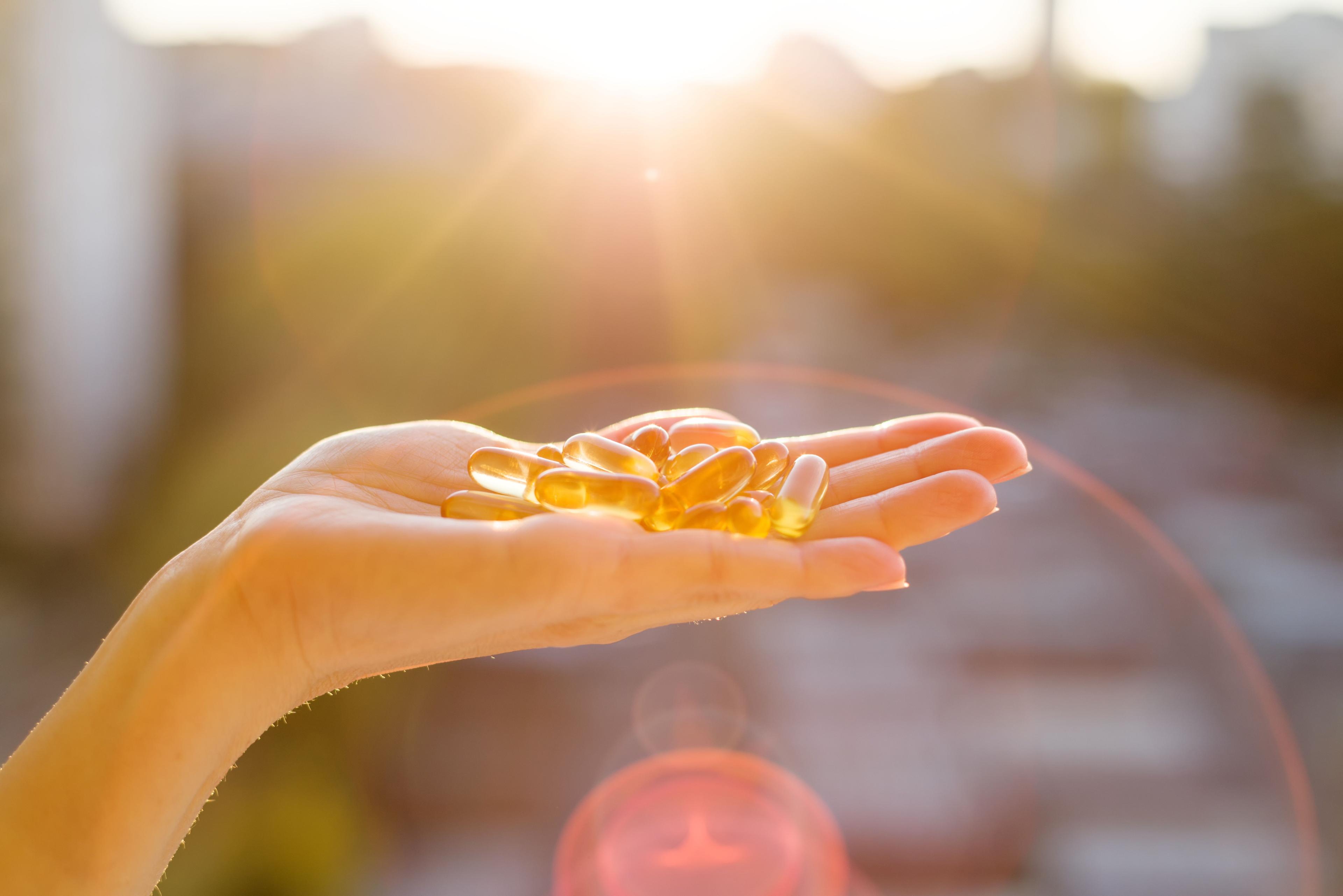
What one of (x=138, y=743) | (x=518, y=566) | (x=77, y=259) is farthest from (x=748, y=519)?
(x=77, y=259)

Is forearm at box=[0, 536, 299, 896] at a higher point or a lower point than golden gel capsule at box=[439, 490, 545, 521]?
lower

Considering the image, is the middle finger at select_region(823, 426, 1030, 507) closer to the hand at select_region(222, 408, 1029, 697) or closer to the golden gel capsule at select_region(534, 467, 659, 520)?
the hand at select_region(222, 408, 1029, 697)

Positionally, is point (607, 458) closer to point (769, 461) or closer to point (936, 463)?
point (769, 461)

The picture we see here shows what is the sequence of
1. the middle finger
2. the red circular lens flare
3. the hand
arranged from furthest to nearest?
the red circular lens flare
the middle finger
the hand

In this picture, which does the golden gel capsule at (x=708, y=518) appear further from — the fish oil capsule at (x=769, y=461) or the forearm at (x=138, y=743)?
the forearm at (x=138, y=743)

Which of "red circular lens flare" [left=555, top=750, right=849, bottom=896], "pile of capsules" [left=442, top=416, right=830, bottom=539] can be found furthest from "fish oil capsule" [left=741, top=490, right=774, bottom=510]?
"red circular lens flare" [left=555, top=750, right=849, bottom=896]

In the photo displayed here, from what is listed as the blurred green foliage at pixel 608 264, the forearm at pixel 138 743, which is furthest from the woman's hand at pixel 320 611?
the blurred green foliage at pixel 608 264
